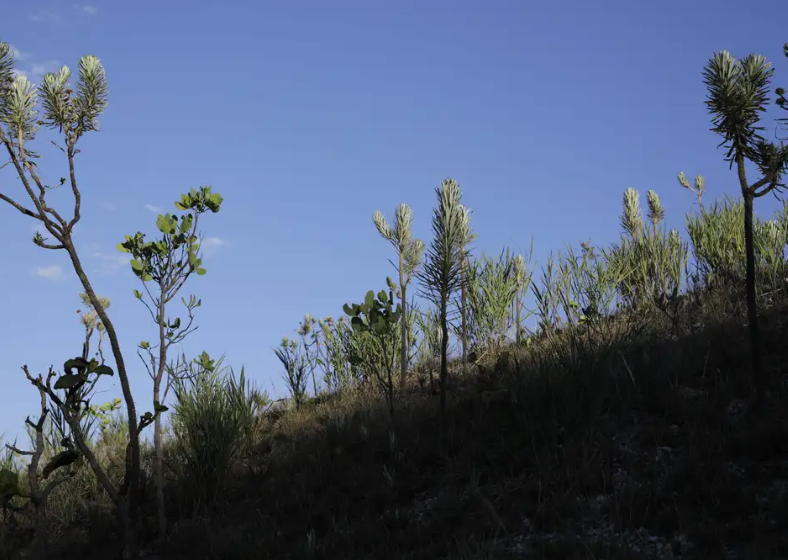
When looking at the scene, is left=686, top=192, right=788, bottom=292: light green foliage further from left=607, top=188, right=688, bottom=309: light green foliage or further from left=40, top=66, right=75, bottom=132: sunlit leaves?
left=40, top=66, right=75, bottom=132: sunlit leaves

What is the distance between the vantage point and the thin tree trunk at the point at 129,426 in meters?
4.39

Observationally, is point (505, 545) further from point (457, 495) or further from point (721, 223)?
point (721, 223)

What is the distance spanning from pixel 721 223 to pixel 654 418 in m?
5.25

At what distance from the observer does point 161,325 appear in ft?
16.3

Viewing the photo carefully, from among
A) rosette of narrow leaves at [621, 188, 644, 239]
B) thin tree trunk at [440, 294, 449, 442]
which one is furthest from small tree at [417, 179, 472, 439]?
rosette of narrow leaves at [621, 188, 644, 239]

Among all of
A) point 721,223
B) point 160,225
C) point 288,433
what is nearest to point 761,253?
point 721,223

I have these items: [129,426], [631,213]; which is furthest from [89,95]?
[631,213]

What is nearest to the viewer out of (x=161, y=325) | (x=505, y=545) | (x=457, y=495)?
(x=505, y=545)

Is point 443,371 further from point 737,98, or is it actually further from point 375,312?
point 737,98

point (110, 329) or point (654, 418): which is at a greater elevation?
point (110, 329)

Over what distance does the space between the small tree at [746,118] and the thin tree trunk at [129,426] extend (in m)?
4.07

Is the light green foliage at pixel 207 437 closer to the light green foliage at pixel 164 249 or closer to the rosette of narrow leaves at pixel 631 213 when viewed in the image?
the light green foliage at pixel 164 249

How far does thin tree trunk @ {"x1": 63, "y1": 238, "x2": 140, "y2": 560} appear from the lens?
14.4 feet

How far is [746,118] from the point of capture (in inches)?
170
